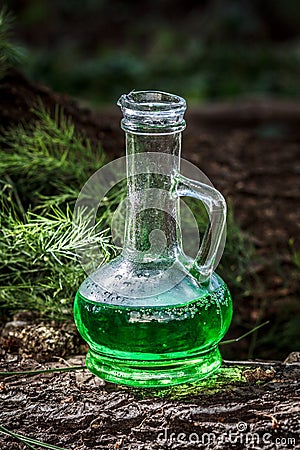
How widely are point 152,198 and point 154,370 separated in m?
0.24

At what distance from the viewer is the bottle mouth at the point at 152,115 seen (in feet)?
3.40

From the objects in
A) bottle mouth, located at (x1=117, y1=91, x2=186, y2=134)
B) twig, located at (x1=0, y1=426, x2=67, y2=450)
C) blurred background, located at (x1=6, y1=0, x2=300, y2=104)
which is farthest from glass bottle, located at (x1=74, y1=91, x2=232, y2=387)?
blurred background, located at (x1=6, y1=0, x2=300, y2=104)

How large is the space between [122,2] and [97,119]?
16.0ft

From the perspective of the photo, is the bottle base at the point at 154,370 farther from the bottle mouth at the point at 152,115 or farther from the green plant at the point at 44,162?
the green plant at the point at 44,162

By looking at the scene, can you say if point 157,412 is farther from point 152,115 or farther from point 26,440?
point 152,115

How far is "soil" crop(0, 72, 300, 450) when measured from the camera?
3.36 feet

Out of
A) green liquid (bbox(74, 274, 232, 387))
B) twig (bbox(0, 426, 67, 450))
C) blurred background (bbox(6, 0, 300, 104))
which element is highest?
green liquid (bbox(74, 274, 232, 387))

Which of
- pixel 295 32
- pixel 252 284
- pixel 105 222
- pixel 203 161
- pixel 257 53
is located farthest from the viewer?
pixel 295 32

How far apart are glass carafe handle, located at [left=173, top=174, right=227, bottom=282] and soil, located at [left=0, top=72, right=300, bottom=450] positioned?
183 mm

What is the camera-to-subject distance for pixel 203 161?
219 centimetres

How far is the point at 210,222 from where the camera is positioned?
1060 millimetres

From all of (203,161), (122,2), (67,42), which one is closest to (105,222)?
(203,161)

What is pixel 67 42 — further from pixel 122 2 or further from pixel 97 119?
pixel 97 119

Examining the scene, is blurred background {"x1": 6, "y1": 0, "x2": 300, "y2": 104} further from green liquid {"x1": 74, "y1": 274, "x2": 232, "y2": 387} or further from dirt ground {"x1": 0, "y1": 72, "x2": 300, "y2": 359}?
green liquid {"x1": 74, "y1": 274, "x2": 232, "y2": 387}
